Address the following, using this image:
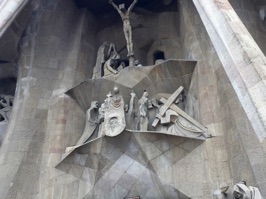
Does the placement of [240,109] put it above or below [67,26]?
below

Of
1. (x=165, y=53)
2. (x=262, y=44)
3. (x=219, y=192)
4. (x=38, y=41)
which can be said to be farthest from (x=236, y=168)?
(x=38, y=41)

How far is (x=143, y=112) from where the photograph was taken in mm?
8148

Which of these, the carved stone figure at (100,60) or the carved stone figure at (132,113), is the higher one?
the carved stone figure at (100,60)

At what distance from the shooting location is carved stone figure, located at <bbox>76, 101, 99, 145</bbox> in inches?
338

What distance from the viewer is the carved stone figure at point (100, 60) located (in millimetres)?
9655

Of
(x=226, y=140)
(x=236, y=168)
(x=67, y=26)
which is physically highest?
(x=67, y=26)

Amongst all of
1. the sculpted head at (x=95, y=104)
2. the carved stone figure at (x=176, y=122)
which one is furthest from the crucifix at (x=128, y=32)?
the carved stone figure at (x=176, y=122)

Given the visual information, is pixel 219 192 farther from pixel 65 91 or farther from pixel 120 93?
pixel 65 91

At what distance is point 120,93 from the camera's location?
29.1 feet

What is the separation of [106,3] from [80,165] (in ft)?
17.5

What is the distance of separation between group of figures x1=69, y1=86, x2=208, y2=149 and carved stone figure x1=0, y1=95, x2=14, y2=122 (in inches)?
89.3

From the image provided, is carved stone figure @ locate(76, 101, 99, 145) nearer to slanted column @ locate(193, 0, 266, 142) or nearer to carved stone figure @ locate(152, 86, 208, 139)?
carved stone figure @ locate(152, 86, 208, 139)

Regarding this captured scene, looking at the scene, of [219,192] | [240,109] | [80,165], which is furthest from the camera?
[80,165]

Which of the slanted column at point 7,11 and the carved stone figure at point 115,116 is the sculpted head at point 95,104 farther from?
the slanted column at point 7,11
